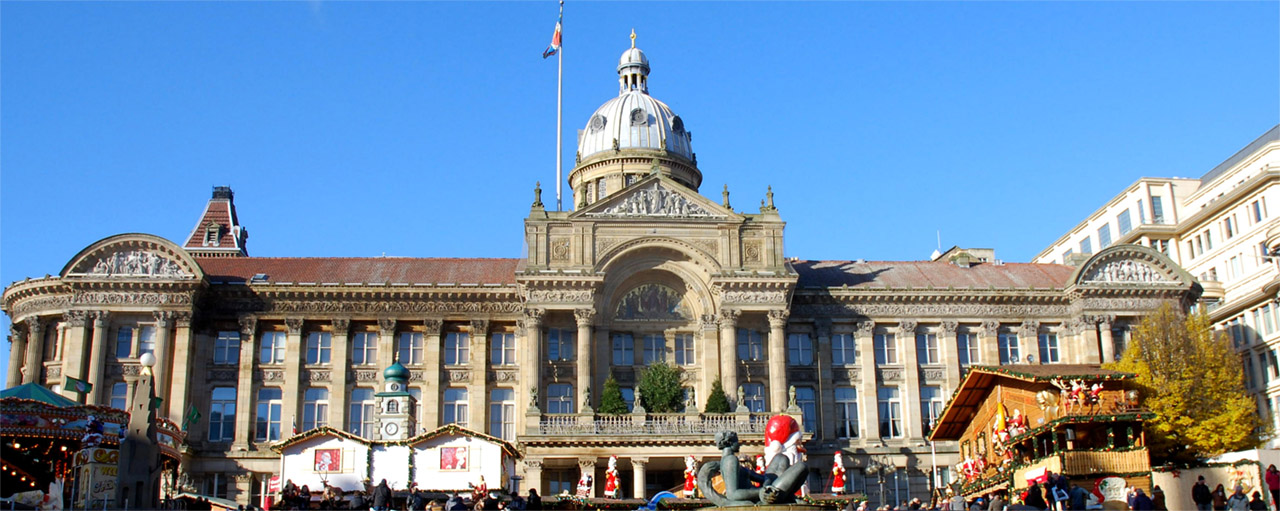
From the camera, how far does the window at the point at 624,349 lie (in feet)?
190

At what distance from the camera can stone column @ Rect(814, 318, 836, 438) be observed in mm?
58219

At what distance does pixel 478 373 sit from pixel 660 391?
29.2ft

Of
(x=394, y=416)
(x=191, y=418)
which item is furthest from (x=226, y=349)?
(x=394, y=416)

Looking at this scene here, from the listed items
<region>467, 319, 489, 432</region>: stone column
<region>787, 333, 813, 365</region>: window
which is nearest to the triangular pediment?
<region>787, 333, 813, 365</region>: window

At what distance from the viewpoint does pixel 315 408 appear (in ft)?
187

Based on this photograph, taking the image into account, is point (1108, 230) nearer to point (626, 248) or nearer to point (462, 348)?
point (626, 248)

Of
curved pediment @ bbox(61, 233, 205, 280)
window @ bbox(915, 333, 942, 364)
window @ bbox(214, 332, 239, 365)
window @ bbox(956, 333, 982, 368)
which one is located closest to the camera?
curved pediment @ bbox(61, 233, 205, 280)

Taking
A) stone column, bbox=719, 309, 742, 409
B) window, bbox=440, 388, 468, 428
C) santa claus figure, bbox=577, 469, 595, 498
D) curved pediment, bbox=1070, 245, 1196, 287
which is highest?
curved pediment, bbox=1070, 245, 1196, 287

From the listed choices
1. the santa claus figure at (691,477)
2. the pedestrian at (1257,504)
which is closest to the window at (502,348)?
the santa claus figure at (691,477)

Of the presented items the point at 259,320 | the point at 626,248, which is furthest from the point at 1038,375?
the point at 259,320

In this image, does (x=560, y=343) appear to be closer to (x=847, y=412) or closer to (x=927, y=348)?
(x=847, y=412)

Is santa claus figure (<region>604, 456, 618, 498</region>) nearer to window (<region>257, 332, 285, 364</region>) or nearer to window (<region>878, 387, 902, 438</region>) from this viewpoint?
window (<region>878, 387, 902, 438</region>)

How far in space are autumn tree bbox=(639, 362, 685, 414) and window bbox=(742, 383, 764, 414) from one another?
4120 millimetres

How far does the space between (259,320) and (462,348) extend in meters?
9.34
